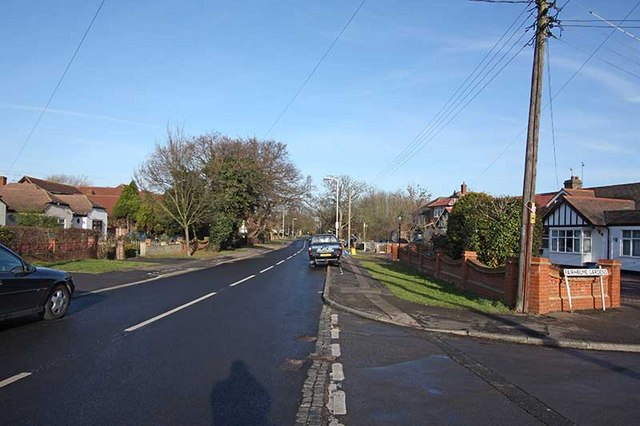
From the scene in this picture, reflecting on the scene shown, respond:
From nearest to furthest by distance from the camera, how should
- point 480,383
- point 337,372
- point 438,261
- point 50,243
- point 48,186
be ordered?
point 480,383
point 337,372
point 438,261
point 50,243
point 48,186

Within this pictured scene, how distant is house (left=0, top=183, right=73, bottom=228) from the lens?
4750 cm

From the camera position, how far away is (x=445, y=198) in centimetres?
8125

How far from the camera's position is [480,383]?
21.4ft

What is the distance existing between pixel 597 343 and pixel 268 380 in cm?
637

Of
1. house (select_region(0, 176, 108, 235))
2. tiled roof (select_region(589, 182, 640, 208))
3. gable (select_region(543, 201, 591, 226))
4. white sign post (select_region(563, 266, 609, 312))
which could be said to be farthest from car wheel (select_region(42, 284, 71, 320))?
tiled roof (select_region(589, 182, 640, 208))

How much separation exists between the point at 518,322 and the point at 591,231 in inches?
1031

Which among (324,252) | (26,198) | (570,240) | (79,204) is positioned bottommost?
(324,252)

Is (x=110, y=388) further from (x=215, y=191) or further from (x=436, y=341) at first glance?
(x=215, y=191)

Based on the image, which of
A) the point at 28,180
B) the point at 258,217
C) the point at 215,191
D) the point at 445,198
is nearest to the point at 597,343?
the point at 215,191

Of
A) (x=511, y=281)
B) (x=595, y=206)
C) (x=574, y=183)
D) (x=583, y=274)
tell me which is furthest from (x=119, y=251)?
(x=574, y=183)

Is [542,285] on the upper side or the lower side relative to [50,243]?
lower

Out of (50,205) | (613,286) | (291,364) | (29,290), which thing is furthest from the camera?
(50,205)

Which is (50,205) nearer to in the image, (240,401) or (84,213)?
(84,213)

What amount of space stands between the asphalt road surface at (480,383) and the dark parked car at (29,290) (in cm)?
572
